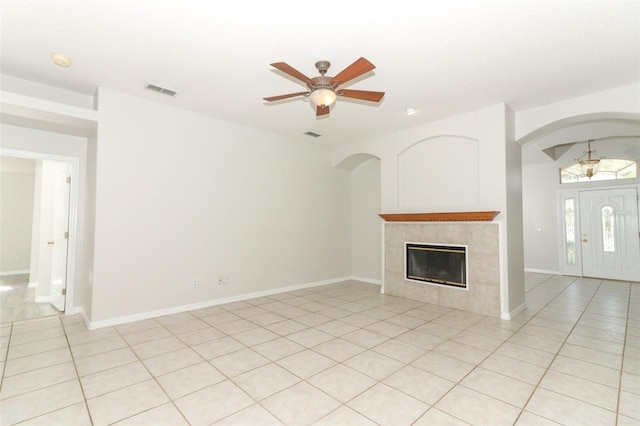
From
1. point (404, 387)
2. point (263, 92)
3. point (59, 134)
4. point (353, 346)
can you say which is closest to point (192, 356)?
point (353, 346)

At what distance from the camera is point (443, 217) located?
14.9 feet

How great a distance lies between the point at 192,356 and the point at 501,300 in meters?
3.84

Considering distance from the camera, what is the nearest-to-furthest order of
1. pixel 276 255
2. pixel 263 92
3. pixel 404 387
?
1. pixel 404 387
2. pixel 263 92
3. pixel 276 255

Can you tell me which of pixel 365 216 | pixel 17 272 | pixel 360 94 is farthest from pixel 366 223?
pixel 17 272

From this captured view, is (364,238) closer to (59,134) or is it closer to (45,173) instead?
(59,134)

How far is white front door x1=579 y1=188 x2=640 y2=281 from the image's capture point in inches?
255

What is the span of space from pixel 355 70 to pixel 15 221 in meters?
10.0

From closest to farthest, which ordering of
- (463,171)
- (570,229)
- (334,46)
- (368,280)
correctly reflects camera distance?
(334,46) < (463,171) < (368,280) < (570,229)

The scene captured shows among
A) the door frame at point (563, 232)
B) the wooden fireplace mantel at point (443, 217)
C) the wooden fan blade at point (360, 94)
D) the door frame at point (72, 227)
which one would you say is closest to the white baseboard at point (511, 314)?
the wooden fireplace mantel at point (443, 217)

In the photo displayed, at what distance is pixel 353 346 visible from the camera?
3057 millimetres

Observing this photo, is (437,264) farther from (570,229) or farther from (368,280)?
(570,229)

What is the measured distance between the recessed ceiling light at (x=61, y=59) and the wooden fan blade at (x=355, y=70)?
2.73 m

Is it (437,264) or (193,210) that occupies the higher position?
(193,210)

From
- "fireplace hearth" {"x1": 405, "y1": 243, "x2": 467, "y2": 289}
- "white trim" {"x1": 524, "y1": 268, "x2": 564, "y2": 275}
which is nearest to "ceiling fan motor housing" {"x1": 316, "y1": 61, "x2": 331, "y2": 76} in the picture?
"fireplace hearth" {"x1": 405, "y1": 243, "x2": 467, "y2": 289}
